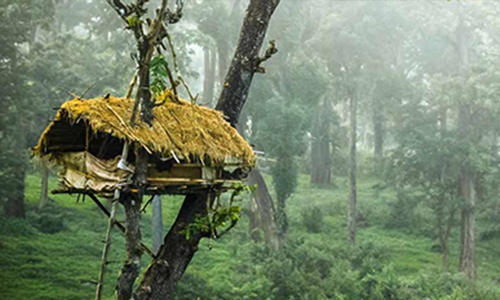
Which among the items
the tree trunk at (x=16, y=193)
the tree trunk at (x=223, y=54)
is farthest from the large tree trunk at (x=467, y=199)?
the tree trunk at (x=16, y=193)

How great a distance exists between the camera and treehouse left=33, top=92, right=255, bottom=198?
5906 mm

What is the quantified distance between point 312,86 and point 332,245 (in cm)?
675

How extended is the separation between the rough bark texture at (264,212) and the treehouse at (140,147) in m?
17.4

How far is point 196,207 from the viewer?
738cm

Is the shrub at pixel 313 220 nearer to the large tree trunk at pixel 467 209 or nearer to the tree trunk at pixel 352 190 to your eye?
the tree trunk at pixel 352 190

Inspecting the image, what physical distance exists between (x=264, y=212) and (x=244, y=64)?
17504mm

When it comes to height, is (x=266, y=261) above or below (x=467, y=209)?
below

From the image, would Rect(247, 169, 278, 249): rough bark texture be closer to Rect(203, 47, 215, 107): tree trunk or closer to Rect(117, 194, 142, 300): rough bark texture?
Rect(203, 47, 215, 107): tree trunk

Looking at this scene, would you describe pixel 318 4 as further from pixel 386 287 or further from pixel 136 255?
pixel 136 255

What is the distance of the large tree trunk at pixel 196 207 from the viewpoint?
729 cm

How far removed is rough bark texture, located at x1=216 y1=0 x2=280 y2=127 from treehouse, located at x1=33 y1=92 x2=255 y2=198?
843 mm

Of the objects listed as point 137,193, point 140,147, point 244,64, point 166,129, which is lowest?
point 137,193

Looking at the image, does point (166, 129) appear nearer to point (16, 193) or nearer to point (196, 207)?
Result: point (196, 207)

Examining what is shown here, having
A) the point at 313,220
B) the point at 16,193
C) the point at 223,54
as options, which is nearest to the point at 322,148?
the point at 313,220
